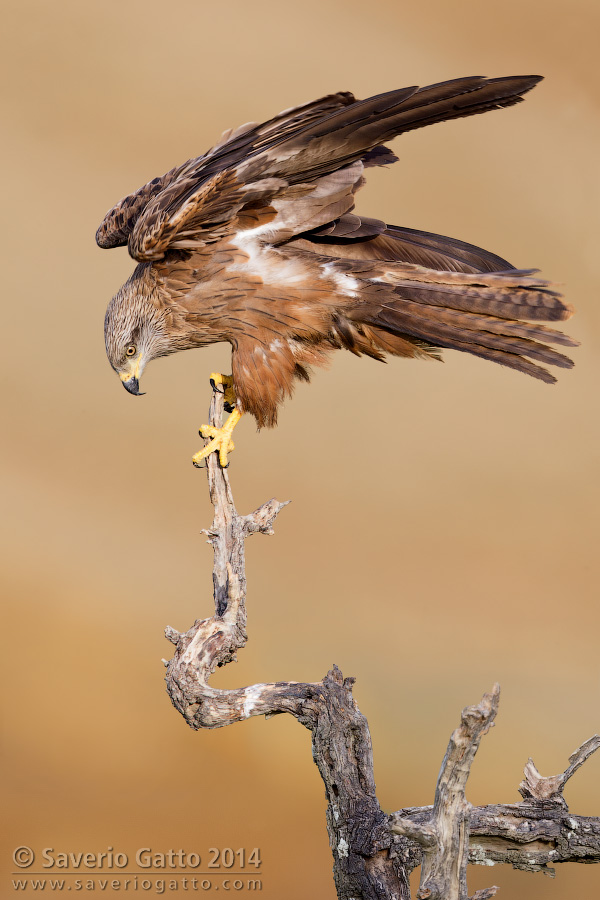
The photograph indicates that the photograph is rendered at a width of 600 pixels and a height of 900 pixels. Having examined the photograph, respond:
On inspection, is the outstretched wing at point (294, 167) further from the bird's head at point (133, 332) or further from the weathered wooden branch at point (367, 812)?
the weathered wooden branch at point (367, 812)

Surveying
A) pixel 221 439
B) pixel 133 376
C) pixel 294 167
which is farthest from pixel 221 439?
pixel 294 167

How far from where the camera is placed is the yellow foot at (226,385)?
4309mm

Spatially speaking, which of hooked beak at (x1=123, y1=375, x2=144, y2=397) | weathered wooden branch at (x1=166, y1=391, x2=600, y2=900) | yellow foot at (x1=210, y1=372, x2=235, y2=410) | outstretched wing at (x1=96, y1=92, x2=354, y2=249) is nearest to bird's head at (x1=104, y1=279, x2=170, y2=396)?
hooked beak at (x1=123, y1=375, x2=144, y2=397)

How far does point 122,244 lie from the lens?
185 inches

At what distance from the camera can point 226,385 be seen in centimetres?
436

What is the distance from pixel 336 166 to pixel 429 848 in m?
2.71

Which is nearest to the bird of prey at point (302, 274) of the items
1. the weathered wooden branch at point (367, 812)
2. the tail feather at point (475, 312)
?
the tail feather at point (475, 312)

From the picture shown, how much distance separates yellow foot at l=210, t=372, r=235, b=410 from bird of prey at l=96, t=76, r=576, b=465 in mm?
23

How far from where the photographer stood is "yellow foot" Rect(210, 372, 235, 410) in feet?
14.1

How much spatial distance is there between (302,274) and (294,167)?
517 millimetres

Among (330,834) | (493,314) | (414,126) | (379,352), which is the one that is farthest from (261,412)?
(330,834)

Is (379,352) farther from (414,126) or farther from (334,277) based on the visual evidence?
(414,126)

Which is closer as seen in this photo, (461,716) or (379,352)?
(461,716)

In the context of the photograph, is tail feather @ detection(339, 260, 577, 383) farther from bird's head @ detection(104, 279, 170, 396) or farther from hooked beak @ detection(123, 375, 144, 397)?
hooked beak @ detection(123, 375, 144, 397)
